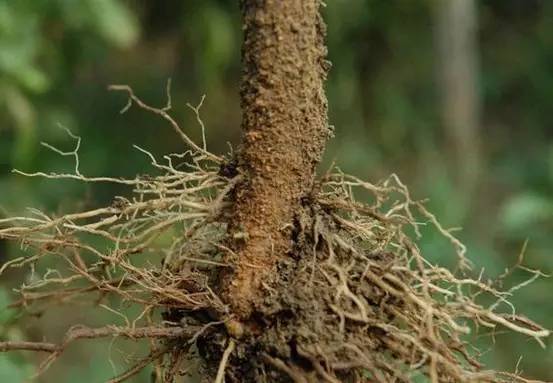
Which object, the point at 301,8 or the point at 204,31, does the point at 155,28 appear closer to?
the point at 204,31

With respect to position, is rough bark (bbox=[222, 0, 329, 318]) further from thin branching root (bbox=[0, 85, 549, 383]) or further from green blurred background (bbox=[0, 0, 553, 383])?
green blurred background (bbox=[0, 0, 553, 383])

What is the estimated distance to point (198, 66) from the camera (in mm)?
2971

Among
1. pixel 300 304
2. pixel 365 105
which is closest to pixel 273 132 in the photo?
pixel 300 304

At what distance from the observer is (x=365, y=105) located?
3.43 meters

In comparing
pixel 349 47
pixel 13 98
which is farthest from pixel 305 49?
pixel 349 47

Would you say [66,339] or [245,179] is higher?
[245,179]

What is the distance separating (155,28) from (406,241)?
2.29 metres

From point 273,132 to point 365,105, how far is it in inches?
103

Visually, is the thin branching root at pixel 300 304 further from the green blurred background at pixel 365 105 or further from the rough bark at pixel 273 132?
the green blurred background at pixel 365 105

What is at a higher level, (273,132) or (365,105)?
(365,105)

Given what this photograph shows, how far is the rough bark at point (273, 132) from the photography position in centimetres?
83

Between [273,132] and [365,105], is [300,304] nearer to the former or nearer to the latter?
[273,132]

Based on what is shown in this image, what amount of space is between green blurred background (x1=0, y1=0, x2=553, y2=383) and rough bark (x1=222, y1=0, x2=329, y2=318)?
1.06m

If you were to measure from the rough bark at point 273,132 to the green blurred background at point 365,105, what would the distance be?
1.06m
